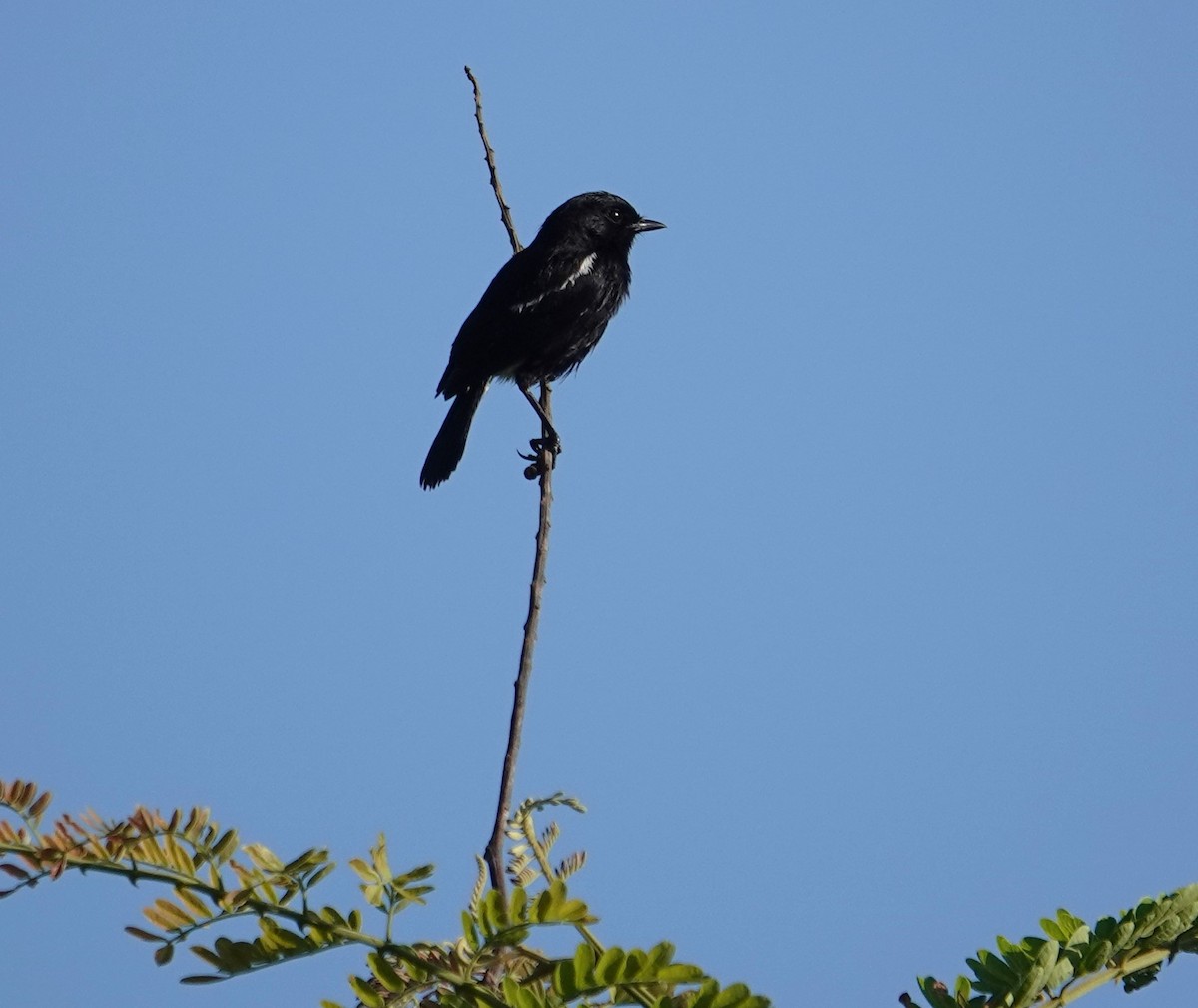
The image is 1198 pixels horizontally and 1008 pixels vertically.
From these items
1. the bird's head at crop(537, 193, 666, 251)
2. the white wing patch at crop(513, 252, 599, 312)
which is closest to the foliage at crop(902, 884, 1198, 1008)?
the white wing patch at crop(513, 252, 599, 312)

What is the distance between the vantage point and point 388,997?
1327 mm

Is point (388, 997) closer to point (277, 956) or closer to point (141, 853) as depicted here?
point (277, 956)

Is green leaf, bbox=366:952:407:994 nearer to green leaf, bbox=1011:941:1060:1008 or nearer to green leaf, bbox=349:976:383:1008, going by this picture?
green leaf, bbox=349:976:383:1008

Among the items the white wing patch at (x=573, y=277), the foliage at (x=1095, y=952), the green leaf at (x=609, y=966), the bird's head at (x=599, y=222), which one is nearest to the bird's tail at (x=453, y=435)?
the white wing patch at (x=573, y=277)

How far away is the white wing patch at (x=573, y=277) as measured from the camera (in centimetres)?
773

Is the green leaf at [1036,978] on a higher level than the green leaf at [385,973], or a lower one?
lower

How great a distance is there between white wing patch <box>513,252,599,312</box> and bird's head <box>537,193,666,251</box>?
20cm

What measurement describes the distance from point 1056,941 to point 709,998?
1.69ft

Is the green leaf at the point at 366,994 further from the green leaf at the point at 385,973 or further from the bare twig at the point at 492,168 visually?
the bare twig at the point at 492,168

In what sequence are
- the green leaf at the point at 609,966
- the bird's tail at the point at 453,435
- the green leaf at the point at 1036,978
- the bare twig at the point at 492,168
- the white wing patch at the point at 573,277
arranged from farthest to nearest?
the bird's tail at the point at 453,435 < the white wing patch at the point at 573,277 < the bare twig at the point at 492,168 < the green leaf at the point at 1036,978 < the green leaf at the point at 609,966

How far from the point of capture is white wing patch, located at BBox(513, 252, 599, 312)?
25.4ft

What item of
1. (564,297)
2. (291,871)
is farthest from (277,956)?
(564,297)

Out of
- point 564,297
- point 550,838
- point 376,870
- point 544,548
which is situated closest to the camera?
point 376,870

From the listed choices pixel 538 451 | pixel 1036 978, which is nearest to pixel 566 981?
pixel 1036 978
